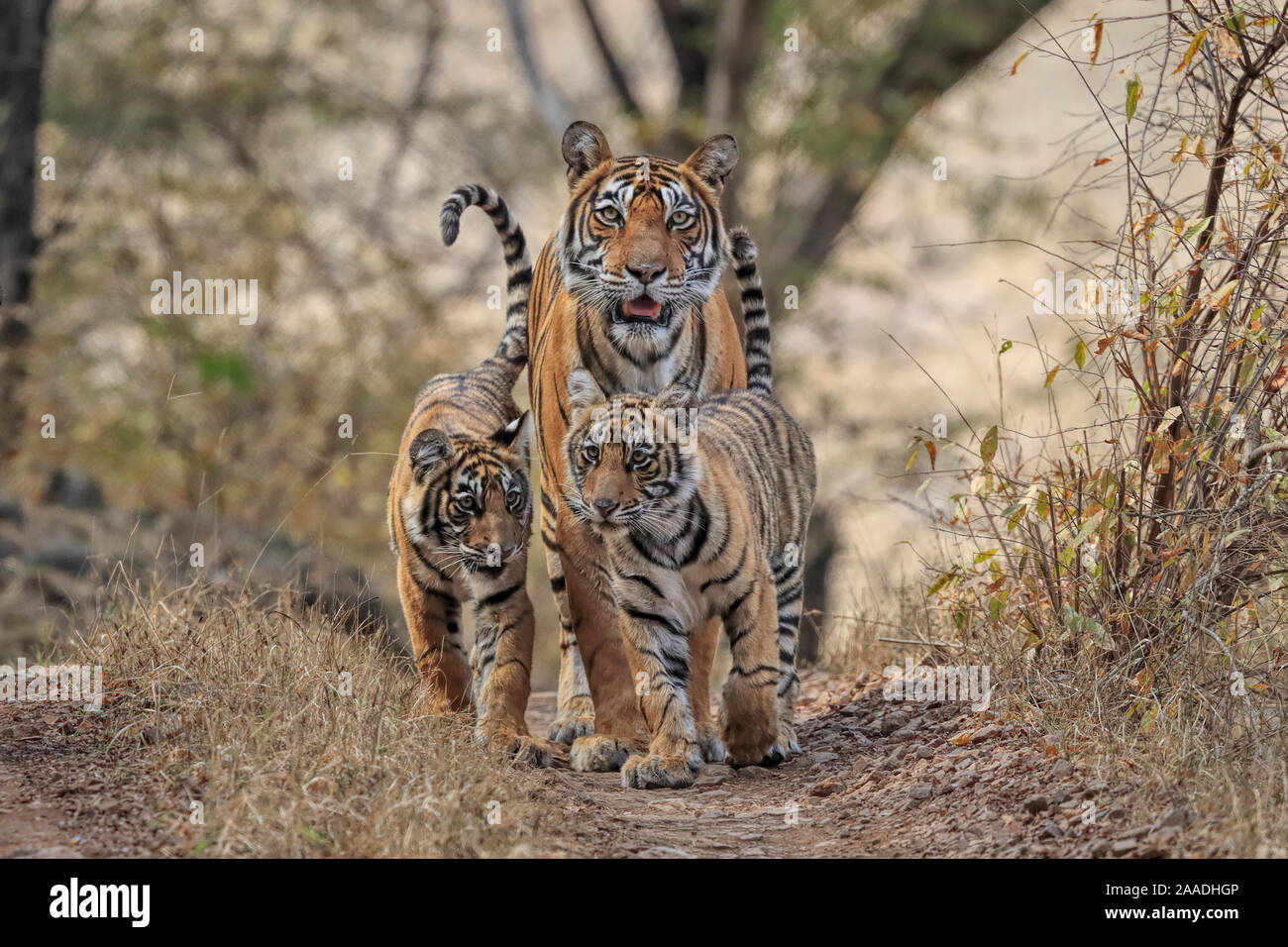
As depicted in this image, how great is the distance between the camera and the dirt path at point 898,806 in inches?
163

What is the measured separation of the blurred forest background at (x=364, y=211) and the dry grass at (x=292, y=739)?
16.7 ft

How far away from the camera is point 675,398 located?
5.35 m

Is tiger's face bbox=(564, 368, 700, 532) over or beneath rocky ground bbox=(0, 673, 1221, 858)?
over

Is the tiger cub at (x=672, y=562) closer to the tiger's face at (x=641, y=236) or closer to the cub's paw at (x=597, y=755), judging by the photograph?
the cub's paw at (x=597, y=755)

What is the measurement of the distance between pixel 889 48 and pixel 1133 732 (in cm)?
1013

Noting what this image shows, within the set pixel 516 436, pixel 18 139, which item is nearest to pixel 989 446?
pixel 516 436

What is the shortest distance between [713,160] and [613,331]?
3.36 ft

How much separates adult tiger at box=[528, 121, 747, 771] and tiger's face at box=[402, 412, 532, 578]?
0.20 m

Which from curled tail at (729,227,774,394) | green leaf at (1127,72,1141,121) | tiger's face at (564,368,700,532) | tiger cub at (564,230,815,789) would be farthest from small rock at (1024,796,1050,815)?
curled tail at (729,227,774,394)

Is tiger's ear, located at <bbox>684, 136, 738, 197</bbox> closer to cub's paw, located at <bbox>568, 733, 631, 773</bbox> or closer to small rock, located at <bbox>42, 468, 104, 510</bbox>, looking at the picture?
cub's paw, located at <bbox>568, 733, 631, 773</bbox>


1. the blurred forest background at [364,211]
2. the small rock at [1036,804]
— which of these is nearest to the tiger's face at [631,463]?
the small rock at [1036,804]

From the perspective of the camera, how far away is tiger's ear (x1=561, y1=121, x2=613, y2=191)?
6234 mm

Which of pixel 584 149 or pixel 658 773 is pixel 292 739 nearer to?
pixel 658 773
